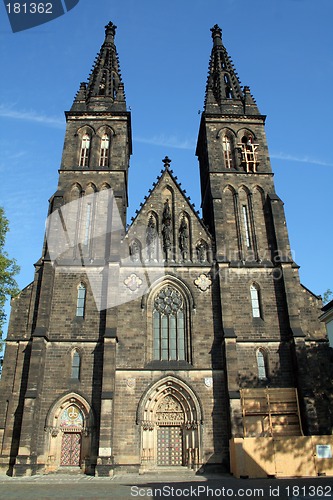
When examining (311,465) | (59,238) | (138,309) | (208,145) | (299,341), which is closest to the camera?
(311,465)

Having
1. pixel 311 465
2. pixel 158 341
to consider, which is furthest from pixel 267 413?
pixel 158 341

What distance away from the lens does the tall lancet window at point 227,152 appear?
89.8ft

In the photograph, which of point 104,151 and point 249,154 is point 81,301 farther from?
point 249,154

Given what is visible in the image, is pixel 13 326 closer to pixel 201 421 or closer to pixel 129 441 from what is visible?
pixel 129 441

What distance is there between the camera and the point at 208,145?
2755 cm

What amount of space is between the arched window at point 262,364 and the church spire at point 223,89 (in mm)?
16031

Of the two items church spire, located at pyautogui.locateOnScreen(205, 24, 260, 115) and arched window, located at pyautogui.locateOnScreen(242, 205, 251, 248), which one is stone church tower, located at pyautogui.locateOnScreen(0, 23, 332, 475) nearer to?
arched window, located at pyautogui.locateOnScreen(242, 205, 251, 248)

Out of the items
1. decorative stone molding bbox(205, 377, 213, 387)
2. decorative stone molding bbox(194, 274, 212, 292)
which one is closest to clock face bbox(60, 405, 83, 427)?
decorative stone molding bbox(205, 377, 213, 387)

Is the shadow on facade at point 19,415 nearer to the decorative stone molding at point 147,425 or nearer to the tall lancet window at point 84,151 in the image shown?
the decorative stone molding at point 147,425

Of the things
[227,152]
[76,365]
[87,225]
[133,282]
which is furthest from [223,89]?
[76,365]

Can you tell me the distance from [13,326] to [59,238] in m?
5.28

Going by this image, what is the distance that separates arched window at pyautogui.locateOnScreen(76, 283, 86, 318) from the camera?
22.1 meters

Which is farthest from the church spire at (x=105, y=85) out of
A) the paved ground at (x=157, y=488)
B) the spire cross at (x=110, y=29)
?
the paved ground at (x=157, y=488)

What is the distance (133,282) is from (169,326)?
9.59ft
